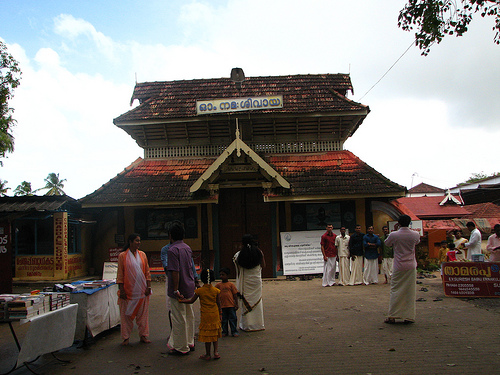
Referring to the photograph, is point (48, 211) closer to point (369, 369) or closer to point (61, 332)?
point (61, 332)

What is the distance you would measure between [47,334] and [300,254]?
8.98m

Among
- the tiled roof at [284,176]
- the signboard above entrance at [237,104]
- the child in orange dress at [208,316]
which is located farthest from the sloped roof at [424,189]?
the child in orange dress at [208,316]

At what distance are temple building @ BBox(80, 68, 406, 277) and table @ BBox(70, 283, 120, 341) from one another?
555cm

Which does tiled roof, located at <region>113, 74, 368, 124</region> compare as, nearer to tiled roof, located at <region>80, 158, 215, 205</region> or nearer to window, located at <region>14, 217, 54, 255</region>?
tiled roof, located at <region>80, 158, 215, 205</region>

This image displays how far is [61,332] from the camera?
5.47 metres

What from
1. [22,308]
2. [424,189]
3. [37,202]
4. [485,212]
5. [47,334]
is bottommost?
[47,334]

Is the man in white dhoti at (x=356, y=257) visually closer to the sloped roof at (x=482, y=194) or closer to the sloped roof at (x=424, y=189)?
the sloped roof at (x=482, y=194)

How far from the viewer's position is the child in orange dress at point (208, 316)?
5.32 meters

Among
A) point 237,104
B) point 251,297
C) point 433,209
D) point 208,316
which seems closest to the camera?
point 208,316

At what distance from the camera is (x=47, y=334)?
5191mm

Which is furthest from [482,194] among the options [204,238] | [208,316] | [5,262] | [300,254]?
[5,262]

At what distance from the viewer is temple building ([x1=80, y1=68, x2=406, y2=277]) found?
12.8 meters

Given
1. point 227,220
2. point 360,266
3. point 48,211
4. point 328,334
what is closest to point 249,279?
point 328,334

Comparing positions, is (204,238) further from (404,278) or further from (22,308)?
(22,308)
